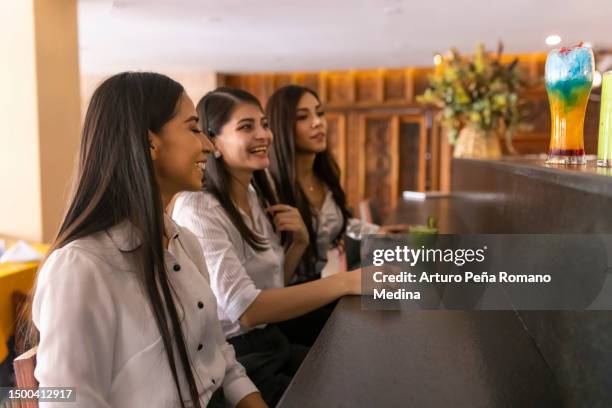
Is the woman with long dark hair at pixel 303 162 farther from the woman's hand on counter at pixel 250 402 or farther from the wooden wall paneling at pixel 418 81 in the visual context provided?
the wooden wall paneling at pixel 418 81

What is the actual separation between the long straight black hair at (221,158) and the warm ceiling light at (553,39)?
5164 mm

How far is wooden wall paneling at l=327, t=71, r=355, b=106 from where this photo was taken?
27.4 feet

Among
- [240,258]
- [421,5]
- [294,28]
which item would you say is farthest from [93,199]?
[294,28]

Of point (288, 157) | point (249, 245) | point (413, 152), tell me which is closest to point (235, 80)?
point (413, 152)

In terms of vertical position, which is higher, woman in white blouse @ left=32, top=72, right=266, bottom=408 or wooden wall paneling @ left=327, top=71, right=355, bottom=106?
wooden wall paneling @ left=327, top=71, right=355, bottom=106

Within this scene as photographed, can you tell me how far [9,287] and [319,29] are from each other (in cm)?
380

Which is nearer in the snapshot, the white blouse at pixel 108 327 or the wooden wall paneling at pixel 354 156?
the white blouse at pixel 108 327

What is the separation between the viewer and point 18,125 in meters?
3.97

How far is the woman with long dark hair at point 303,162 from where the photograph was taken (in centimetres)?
222

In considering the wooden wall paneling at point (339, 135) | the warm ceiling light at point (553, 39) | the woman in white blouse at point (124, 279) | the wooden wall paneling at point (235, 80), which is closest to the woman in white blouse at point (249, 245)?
the woman in white blouse at point (124, 279)

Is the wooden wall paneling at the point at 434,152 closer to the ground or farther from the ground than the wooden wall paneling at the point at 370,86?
closer to the ground

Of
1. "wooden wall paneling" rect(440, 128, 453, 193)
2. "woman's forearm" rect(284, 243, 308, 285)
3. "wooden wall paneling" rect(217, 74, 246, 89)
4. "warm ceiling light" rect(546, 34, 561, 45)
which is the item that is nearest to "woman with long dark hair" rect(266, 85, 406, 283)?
"woman's forearm" rect(284, 243, 308, 285)

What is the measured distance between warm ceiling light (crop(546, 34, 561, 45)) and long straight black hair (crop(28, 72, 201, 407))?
5.86 meters

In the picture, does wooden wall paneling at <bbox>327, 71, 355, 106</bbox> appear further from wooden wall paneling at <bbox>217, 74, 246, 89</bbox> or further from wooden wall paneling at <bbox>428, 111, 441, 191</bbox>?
wooden wall paneling at <bbox>217, 74, 246, 89</bbox>
